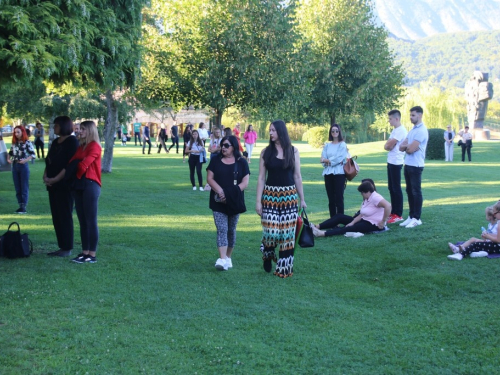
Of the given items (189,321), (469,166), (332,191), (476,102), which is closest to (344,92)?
(469,166)

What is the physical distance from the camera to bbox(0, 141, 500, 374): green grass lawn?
4.86 metres

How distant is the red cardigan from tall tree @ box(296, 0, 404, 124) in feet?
74.8

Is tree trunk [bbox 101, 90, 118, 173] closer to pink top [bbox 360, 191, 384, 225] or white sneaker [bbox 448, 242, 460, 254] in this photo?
pink top [bbox 360, 191, 384, 225]

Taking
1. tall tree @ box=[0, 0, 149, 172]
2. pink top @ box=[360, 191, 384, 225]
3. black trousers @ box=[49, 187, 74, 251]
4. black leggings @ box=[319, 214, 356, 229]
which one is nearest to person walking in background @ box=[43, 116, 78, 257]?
black trousers @ box=[49, 187, 74, 251]

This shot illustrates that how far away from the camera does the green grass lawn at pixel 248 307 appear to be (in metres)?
4.86

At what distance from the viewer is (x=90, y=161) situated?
26.1 feet

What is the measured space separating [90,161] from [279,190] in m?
2.58

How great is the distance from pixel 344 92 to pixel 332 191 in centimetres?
2068

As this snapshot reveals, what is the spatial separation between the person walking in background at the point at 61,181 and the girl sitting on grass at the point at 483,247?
17.8 ft

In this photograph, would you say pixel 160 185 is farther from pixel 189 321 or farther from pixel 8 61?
pixel 189 321

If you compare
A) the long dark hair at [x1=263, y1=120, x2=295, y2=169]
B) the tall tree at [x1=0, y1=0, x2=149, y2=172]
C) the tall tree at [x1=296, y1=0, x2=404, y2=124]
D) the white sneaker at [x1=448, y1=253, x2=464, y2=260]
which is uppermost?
the tall tree at [x1=296, y1=0, x2=404, y2=124]

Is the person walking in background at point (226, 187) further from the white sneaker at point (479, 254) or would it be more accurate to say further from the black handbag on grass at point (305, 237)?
the white sneaker at point (479, 254)

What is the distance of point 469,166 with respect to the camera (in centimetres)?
2984

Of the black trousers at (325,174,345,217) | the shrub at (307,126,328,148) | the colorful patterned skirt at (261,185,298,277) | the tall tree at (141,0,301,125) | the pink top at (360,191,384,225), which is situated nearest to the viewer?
the colorful patterned skirt at (261,185,298,277)
